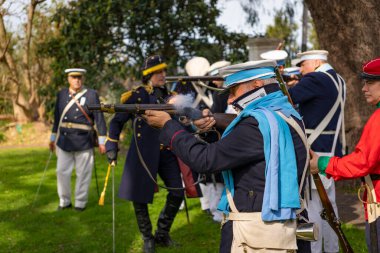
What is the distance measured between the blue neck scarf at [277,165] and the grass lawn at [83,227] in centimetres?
351

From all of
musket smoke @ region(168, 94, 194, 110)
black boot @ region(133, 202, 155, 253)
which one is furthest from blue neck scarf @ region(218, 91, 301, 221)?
black boot @ region(133, 202, 155, 253)

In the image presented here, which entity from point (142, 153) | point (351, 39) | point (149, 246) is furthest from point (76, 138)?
point (351, 39)

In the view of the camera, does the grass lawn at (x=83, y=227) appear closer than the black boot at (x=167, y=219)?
No

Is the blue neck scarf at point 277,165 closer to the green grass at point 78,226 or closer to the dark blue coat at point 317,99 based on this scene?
the dark blue coat at point 317,99

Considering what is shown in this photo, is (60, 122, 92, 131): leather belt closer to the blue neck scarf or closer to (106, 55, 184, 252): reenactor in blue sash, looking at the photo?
(106, 55, 184, 252): reenactor in blue sash

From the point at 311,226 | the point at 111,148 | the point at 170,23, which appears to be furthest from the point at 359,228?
the point at 170,23

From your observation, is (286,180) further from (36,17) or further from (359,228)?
(36,17)

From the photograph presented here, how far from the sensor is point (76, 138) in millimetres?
9078

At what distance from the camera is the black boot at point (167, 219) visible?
22.5 feet

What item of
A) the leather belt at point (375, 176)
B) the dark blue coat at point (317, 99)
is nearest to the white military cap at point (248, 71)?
the leather belt at point (375, 176)

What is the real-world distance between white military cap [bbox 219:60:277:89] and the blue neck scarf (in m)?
0.18

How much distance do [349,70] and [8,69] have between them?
18.2 m

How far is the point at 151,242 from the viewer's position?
668 centimetres

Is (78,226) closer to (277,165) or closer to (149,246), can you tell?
(149,246)
